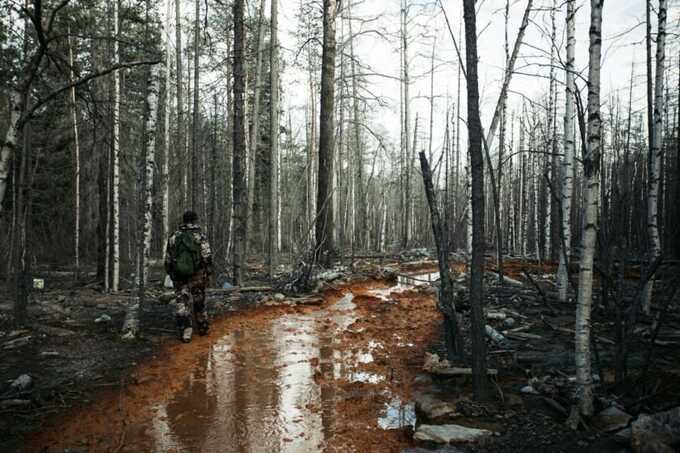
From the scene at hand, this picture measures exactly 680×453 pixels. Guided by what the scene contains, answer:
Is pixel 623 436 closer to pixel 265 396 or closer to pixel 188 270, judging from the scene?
pixel 265 396

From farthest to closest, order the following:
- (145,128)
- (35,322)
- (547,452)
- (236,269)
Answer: (236,269) → (35,322) → (145,128) → (547,452)

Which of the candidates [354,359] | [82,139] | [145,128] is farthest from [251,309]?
[82,139]

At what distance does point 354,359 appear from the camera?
617 cm

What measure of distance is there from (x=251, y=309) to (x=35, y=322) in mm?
3814

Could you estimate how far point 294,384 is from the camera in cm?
516

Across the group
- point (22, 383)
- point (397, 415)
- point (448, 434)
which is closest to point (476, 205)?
point (448, 434)

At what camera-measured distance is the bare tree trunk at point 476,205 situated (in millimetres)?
4293

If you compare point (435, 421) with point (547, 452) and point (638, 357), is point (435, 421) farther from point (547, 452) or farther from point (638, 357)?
point (638, 357)

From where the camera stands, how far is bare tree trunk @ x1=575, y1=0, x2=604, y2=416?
3607 mm

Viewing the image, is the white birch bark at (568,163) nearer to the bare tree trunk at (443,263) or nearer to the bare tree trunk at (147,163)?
the bare tree trunk at (443,263)

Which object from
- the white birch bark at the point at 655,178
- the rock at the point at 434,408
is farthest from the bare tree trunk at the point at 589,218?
the white birch bark at the point at 655,178

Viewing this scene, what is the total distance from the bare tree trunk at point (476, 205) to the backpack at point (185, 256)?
472 cm

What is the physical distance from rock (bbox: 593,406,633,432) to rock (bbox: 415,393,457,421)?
1.19 m

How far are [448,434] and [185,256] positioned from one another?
16.8ft
